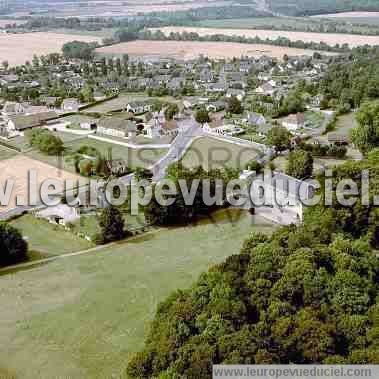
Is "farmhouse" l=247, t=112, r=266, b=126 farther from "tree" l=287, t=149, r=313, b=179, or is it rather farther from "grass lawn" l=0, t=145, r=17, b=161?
"grass lawn" l=0, t=145, r=17, b=161

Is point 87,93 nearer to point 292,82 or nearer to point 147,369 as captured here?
point 292,82

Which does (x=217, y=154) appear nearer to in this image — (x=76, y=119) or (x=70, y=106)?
(x=76, y=119)

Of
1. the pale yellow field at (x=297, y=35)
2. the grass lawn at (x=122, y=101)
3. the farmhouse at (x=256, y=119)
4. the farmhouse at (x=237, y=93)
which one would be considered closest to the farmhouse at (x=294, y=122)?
the farmhouse at (x=256, y=119)

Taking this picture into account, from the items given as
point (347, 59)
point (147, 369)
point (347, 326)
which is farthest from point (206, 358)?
point (347, 59)

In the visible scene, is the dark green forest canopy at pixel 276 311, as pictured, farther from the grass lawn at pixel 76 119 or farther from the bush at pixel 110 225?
the grass lawn at pixel 76 119

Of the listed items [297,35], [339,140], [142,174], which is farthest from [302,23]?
[142,174]

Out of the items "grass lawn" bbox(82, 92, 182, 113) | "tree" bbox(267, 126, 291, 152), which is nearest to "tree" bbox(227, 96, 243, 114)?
"grass lawn" bbox(82, 92, 182, 113)

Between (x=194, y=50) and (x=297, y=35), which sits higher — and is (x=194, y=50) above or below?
below
